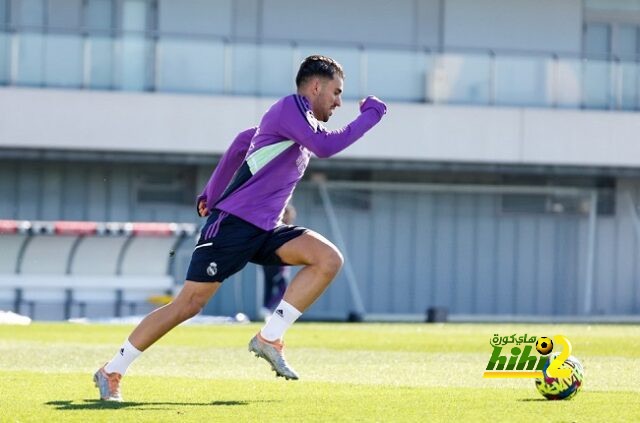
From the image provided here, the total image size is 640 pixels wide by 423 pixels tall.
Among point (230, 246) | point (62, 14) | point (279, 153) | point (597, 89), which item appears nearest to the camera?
point (230, 246)

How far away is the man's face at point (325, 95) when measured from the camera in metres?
10.0

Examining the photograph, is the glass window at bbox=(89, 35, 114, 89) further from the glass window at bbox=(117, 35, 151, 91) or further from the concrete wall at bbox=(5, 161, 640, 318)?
the concrete wall at bbox=(5, 161, 640, 318)

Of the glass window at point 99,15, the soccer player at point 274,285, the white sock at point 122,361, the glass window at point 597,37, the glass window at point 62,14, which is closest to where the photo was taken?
the white sock at point 122,361

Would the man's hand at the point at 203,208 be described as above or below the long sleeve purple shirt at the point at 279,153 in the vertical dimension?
below

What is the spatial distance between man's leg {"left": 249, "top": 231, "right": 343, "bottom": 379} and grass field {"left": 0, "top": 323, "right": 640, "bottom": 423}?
26 centimetres

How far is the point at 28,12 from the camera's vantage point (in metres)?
31.9

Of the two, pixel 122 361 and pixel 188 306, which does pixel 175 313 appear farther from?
pixel 122 361

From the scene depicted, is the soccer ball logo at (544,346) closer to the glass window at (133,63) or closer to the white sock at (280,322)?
the white sock at (280,322)

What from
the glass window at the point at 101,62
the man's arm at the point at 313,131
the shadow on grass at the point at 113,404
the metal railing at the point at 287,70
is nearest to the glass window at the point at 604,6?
Answer: the metal railing at the point at 287,70

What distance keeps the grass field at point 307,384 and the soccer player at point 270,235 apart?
14.6 inches

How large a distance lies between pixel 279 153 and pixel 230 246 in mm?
647

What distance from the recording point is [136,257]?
28.8 m

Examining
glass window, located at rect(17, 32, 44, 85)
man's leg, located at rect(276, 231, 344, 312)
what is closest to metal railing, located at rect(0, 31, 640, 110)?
glass window, located at rect(17, 32, 44, 85)

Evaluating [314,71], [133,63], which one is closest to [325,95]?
[314,71]
